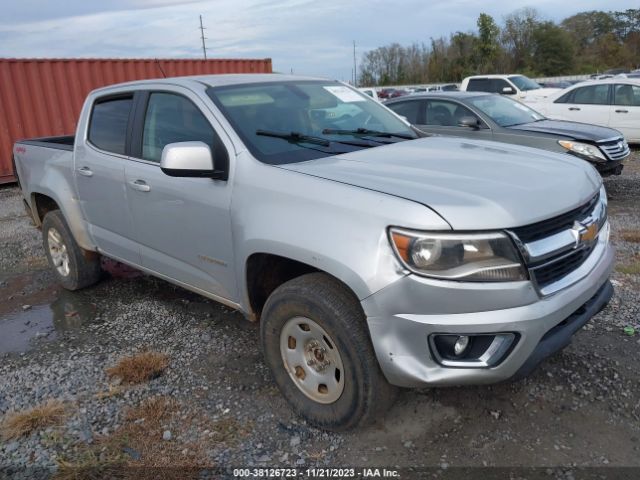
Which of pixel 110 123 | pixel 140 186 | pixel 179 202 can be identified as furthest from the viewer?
pixel 110 123

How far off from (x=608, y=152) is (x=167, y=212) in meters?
6.28

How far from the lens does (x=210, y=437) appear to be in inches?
112

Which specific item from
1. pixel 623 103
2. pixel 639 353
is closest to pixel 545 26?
pixel 623 103

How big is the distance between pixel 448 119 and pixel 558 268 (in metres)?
6.06

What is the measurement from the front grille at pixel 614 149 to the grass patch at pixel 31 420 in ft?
23.2

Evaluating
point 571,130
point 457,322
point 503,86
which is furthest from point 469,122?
point 503,86

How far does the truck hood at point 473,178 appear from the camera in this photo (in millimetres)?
2283

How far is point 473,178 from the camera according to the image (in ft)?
8.48

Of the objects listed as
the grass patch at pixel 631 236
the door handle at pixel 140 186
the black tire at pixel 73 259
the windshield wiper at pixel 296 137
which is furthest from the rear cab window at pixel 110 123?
the grass patch at pixel 631 236

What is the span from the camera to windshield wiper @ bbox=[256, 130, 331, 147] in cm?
320

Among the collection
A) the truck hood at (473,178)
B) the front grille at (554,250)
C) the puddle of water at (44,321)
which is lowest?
the puddle of water at (44,321)

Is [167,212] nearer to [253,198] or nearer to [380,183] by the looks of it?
[253,198]

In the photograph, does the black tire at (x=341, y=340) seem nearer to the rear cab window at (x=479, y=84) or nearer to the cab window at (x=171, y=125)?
the cab window at (x=171, y=125)

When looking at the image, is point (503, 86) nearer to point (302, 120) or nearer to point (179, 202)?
point (302, 120)
